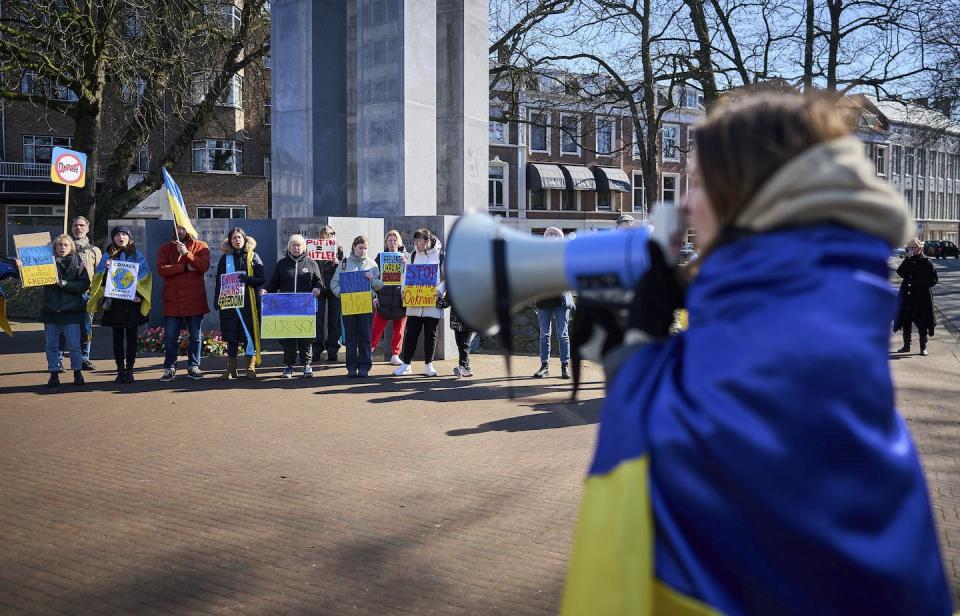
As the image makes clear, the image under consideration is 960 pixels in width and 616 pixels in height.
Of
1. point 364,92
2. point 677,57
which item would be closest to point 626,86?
point 677,57

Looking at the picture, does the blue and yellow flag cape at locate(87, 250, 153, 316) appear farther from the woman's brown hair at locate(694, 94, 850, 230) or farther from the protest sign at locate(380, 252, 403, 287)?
the woman's brown hair at locate(694, 94, 850, 230)

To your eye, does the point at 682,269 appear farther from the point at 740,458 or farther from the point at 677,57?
the point at 677,57

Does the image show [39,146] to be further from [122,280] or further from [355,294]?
[355,294]

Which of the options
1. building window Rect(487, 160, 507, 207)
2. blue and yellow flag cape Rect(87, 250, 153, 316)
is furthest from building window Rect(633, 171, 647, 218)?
blue and yellow flag cape Rect(87, 250, 153, 316)

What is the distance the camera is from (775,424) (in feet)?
4.66

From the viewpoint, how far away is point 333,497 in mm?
5766

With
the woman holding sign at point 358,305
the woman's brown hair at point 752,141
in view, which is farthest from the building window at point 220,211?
the woman's brown hair at point 752,141

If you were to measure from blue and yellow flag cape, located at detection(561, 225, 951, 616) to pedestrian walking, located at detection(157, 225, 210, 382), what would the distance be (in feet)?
33.7

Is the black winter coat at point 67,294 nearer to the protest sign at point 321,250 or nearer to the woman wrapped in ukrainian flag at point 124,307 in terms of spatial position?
the woman wrapped in ukrainian flag at point 124,307

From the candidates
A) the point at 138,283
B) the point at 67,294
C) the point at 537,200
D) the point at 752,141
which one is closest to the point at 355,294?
the point at 138,283

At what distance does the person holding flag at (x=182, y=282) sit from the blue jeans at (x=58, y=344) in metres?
1.01

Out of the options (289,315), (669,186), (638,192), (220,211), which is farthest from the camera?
(638,192)

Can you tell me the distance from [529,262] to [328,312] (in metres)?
10.6

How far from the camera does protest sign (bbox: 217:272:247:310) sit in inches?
442
